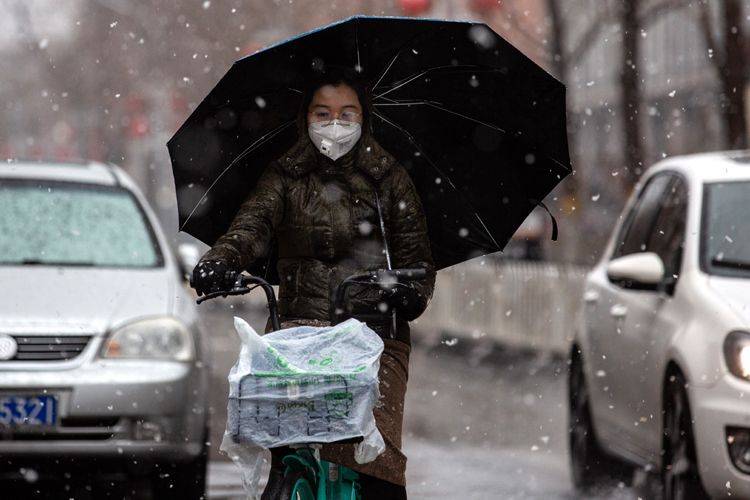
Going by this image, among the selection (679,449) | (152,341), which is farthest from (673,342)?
(152,341)

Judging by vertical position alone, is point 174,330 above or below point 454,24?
below

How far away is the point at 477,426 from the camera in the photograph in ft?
40.0

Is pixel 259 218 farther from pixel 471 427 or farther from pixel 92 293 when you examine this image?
pixel 471 427

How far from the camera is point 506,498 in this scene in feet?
27.9

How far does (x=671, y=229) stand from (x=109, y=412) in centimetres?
273

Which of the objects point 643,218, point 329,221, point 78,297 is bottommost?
point 78,297

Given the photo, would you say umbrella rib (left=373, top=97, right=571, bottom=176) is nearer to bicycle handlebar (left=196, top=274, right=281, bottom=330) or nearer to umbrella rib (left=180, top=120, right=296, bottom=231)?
umbrella rib (left=180, top=120, right=296, bottom=231)

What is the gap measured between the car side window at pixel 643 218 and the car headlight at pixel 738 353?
1.66 meters

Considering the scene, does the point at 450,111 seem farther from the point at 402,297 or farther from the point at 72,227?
the point at 72,227

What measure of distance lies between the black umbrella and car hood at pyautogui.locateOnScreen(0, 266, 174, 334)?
94.8 inches

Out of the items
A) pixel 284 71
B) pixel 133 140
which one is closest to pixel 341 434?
pixel 284 71

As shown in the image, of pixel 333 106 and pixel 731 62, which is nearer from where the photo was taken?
pixel 333 106

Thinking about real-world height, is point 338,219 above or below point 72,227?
above

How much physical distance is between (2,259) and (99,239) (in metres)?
0.56
